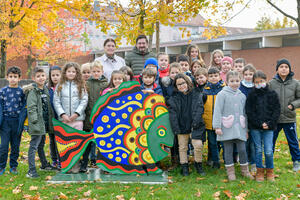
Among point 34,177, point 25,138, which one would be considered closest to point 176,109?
point 34,177

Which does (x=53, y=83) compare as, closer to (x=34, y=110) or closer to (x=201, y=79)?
(x=34, y=110)

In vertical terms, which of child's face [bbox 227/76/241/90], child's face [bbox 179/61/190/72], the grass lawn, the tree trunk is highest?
the tree trunk

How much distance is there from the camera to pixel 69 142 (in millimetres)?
5285

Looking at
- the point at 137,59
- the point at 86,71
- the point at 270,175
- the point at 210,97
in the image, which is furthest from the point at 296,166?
the point at 86,71

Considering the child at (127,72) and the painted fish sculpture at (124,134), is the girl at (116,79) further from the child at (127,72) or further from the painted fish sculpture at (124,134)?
the child at (127,72)

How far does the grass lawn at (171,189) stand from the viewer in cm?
434

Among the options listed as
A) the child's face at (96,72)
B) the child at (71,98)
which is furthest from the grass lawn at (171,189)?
the child's face at (96,72)

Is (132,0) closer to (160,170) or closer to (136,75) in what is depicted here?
(136,75)

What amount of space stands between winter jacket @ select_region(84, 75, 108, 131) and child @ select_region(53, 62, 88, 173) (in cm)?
18

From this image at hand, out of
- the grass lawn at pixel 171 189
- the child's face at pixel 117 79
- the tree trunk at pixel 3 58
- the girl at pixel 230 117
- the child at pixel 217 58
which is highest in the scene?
the tree trunk at pixel 3 58

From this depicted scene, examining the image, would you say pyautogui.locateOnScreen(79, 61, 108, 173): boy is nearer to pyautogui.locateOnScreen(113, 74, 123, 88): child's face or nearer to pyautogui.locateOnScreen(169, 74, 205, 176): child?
pyautogui.locateOnScreen(113, 74, 123, 88): child's face

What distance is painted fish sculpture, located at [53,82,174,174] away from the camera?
529 centimetres

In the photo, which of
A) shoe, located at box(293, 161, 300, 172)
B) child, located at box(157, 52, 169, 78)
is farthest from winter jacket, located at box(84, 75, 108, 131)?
shoe, located at box(293, 161, 300, 172)

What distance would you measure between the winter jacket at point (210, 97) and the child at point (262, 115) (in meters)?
0.59
